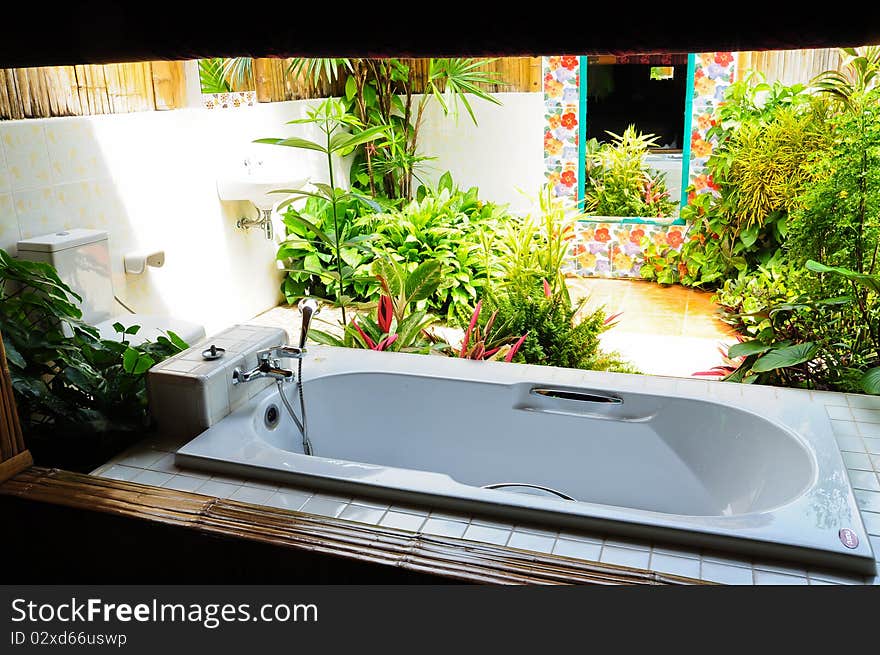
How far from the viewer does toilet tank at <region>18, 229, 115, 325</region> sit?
11.1ft

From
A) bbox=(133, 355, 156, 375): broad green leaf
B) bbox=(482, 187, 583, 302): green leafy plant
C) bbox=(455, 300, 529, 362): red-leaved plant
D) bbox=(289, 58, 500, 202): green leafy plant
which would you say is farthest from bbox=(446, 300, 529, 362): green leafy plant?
bbox=(289, 58, 500, 202): green leafy plant

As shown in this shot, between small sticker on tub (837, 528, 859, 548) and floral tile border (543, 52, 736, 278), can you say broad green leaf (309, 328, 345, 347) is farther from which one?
floral tile border (543, 52, 736, 278)

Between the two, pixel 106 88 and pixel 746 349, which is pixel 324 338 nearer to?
pixel 106 88

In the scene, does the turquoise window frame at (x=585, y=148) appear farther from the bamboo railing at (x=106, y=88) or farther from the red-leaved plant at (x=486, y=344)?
the red-leaved plant at (x=486, y=344)

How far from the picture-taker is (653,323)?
5.18m

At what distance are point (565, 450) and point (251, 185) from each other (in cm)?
296

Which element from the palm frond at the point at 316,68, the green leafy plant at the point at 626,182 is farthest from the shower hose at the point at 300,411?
the green leafy plant at the point at 626,182

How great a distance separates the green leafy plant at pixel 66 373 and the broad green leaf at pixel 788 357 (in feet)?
6.88

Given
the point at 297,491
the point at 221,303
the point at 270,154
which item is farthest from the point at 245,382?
the point at 270,154

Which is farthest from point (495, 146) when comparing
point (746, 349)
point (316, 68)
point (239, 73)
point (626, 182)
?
point (746, 349)

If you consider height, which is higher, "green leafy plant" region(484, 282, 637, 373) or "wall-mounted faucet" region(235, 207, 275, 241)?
"wall-mounted faucet" region(235, 207, 275, 241)
